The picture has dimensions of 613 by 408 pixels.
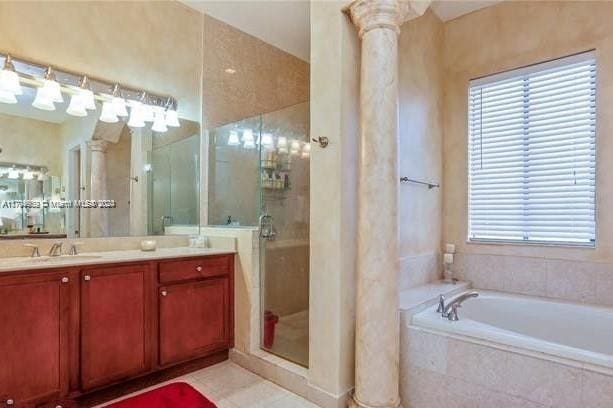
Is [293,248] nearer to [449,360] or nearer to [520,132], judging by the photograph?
[449,360]

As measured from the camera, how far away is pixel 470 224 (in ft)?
9.90

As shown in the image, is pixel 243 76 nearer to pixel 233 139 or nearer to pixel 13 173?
pixel 233 139

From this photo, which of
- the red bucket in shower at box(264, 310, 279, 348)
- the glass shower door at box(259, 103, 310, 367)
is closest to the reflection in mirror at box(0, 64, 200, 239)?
the glass shower door at box(259, 103, 310, 367)

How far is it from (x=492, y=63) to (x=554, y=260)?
1602 mm

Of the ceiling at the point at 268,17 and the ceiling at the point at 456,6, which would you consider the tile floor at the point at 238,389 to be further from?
the ceiling at the point at 456,6

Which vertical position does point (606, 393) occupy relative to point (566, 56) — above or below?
below

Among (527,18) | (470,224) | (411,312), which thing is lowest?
(411,312)

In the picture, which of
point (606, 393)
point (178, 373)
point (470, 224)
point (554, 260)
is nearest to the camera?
point (606, 393)

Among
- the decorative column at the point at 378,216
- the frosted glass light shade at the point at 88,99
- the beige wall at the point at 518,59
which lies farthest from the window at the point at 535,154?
the frosted glass light shade at the point at 88,99

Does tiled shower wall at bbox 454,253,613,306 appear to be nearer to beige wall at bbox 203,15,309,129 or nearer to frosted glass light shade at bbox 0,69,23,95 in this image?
beige wall at bbox 203,15,309,129

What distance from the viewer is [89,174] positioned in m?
2.48

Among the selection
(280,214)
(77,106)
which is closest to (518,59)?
(280,214)

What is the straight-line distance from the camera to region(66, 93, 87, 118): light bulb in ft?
7.89

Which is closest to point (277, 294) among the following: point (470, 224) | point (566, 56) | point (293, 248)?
point (293, 248)
